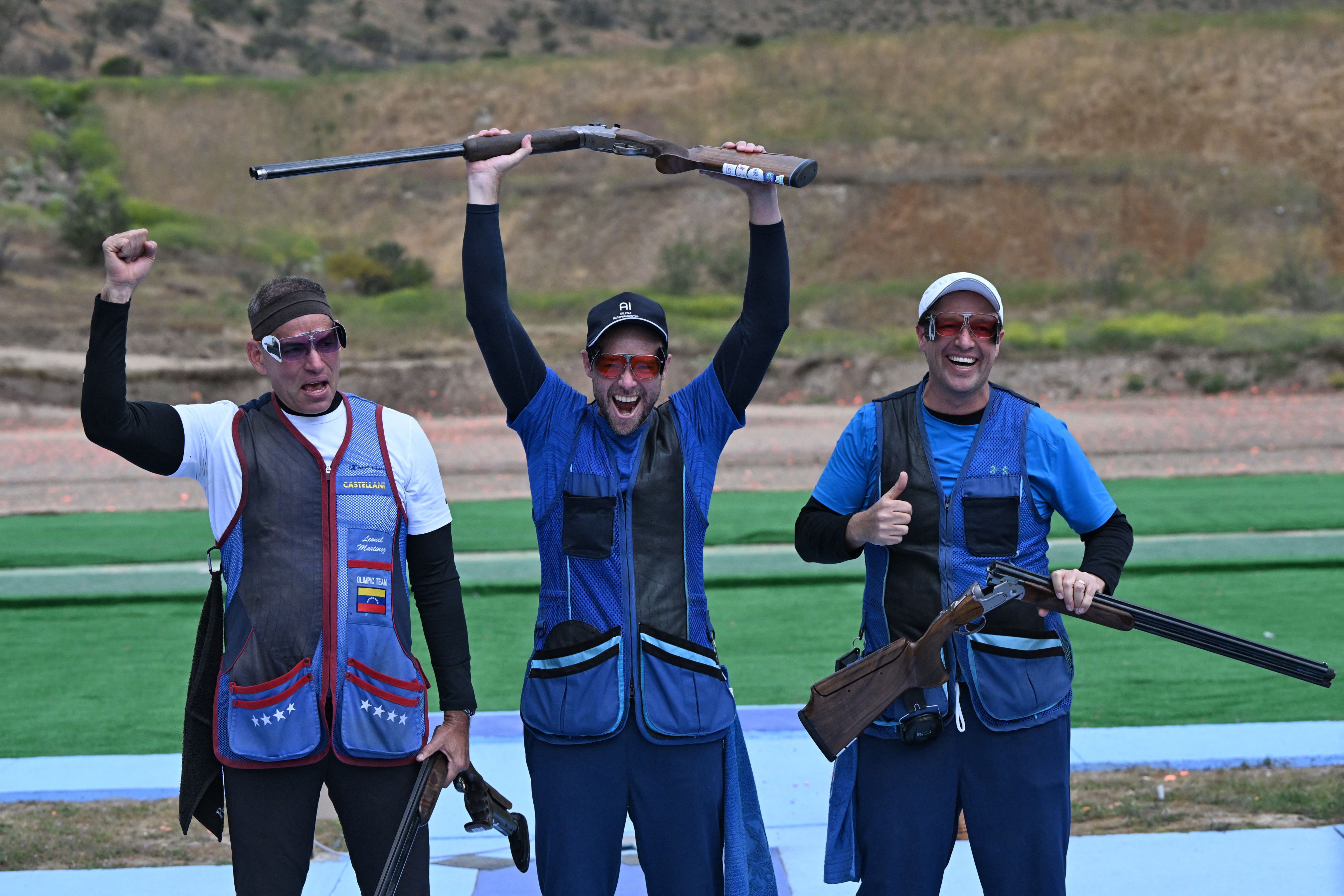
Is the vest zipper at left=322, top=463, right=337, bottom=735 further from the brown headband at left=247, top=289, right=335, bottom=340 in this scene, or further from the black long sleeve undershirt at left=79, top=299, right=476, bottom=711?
the brown headband at left=247, top=289, right=335, bottom=340

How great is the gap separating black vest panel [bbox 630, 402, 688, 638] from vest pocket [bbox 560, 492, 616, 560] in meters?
0.05

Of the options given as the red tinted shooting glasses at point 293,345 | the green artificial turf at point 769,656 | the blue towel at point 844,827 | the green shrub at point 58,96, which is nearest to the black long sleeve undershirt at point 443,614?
the red tinted shooting glasses at point 293,345

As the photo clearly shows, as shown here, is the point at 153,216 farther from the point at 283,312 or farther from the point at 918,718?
the point at 918,718

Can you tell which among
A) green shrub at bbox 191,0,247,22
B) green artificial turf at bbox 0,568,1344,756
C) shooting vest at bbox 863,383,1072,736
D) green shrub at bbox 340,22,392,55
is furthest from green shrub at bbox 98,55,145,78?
shooting vest at bbox 863,383,1072,736

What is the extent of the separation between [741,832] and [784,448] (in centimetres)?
1884

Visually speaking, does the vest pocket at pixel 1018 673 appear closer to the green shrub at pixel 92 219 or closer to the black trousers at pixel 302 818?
the black trousers at pixel 302 818

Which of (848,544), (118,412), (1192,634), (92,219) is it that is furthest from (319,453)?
(92,219)

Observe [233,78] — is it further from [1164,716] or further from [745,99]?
[1164,716]

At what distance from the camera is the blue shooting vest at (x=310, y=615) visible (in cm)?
278

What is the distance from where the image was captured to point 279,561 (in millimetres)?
2822

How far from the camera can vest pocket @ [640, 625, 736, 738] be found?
287cm

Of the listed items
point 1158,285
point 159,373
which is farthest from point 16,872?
point 1158,285

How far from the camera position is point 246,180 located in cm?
4500

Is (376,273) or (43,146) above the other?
(43,146)
